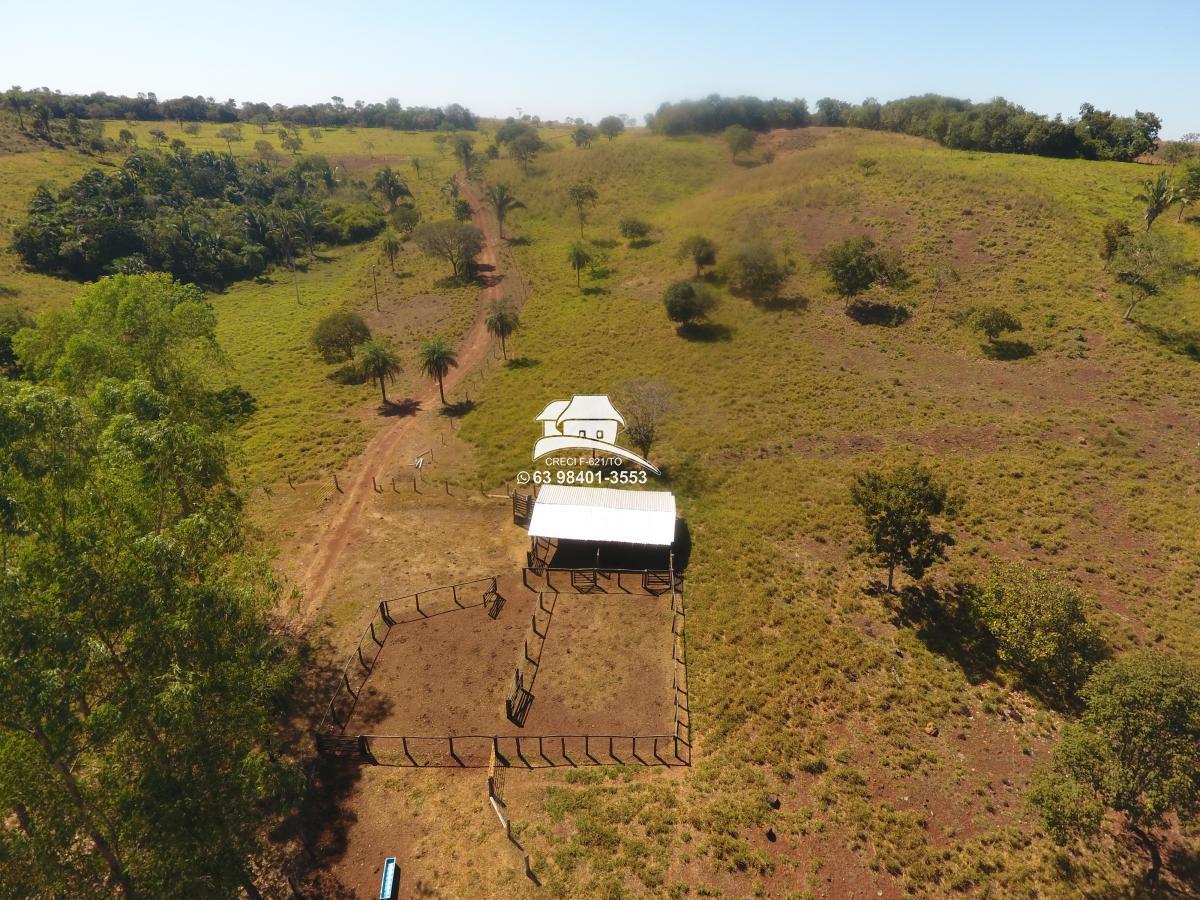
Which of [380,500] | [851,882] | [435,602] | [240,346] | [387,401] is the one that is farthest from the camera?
[240,346]

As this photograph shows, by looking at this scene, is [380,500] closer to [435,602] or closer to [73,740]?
[435,602]

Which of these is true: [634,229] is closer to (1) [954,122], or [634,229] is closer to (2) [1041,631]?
(1) [954,122]

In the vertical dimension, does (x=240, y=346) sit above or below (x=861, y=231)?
below

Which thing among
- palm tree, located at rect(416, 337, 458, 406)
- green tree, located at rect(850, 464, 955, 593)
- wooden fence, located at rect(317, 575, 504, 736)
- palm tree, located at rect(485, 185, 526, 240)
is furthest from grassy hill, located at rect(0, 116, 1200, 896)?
wooden fence, located at rect(317, 575, 504, 736)

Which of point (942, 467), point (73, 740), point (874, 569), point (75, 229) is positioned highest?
point (75, 229)

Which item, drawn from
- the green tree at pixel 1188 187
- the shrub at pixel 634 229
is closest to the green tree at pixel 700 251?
the shrub at pixel 634 229

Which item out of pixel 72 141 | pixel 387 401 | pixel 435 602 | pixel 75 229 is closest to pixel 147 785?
pixel 435 602

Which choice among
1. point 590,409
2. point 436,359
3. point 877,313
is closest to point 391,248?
point 436,359
